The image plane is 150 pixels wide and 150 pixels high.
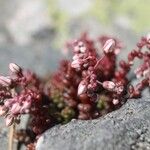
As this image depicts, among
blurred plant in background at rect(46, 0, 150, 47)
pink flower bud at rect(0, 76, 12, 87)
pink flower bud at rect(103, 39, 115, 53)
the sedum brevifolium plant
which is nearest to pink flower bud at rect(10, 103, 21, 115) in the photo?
the sedum brevifolium plant

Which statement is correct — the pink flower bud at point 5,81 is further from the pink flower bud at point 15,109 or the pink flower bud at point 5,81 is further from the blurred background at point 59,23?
the blurred background at point 59,23

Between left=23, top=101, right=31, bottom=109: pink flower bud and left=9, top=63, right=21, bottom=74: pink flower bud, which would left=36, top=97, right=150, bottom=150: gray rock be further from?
left=9, top=63, right=21, bottom=74: pink flower bud

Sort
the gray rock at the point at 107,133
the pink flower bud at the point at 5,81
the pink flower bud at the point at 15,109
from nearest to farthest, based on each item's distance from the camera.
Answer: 1. the gray rock at the point at 107,133
2. the pink flower bud at the point at 15,109
3. the pink flower bud at the point at 5,81

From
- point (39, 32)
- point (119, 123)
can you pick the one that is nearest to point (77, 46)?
point (119, 123)

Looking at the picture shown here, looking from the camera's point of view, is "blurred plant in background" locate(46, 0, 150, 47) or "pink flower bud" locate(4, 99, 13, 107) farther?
"blurred plant in background" locate(46, 0, 150, 47)

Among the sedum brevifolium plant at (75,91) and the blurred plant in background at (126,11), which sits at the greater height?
the blurred plant in background at (126,11)

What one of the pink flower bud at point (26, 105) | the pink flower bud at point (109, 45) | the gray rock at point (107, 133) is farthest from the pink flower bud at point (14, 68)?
the pink flower bud at point (109, 45)

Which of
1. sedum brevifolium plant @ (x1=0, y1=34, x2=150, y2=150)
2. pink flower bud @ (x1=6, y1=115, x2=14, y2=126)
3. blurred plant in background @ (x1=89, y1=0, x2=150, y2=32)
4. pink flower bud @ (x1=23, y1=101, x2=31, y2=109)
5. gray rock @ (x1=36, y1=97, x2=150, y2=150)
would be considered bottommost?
gray rock @ (x1=36, y1=97, x2=150, y2=150)

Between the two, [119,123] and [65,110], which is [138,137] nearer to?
[119,123]
